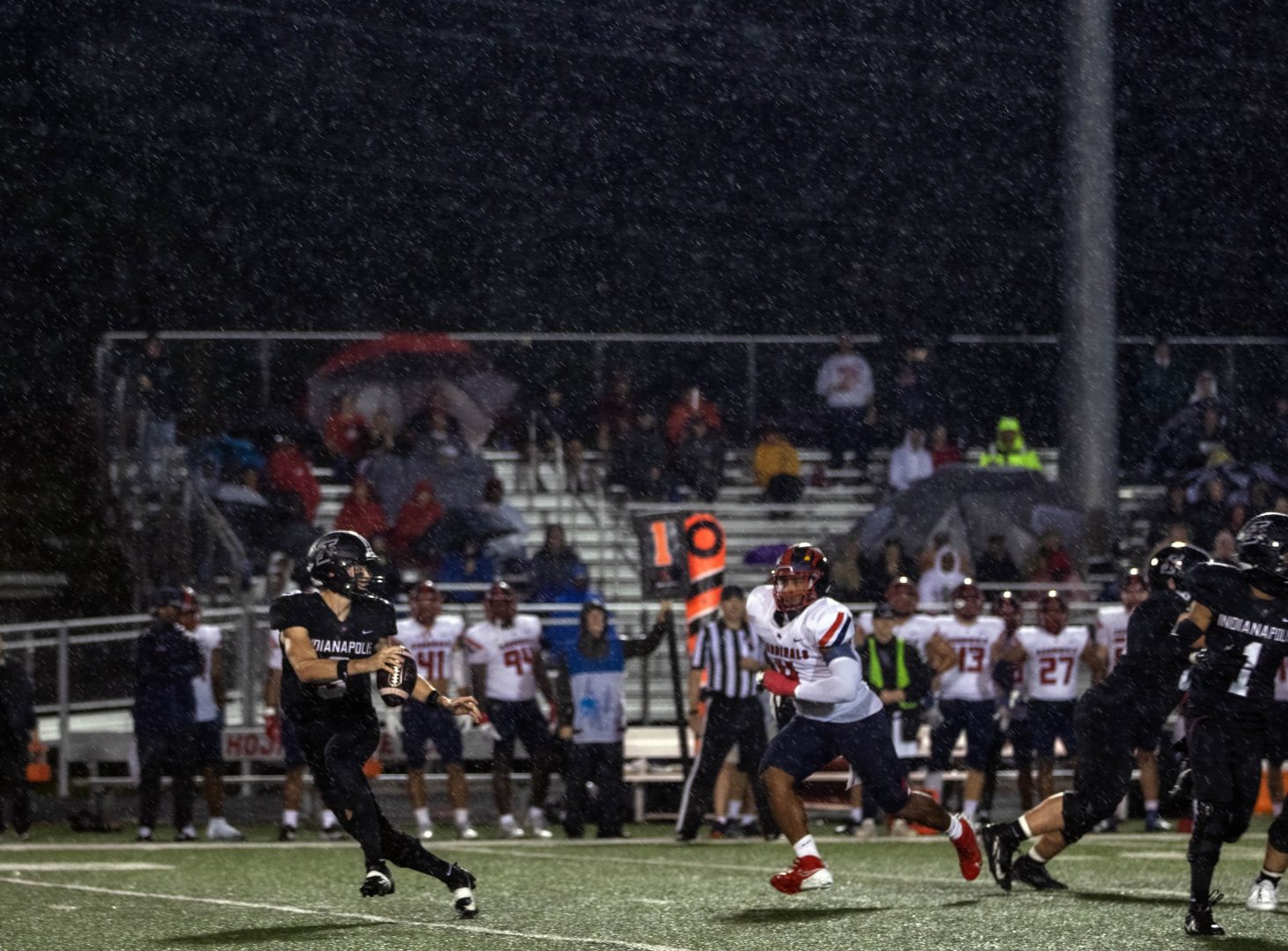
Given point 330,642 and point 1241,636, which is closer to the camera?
point 1241,636

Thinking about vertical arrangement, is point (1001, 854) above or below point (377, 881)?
below

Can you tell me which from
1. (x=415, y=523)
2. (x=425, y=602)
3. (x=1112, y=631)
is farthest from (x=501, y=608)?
(x=1112, y=631)

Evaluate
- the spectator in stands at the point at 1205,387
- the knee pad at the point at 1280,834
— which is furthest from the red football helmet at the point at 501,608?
the spectator in stands at the point at 1205,387

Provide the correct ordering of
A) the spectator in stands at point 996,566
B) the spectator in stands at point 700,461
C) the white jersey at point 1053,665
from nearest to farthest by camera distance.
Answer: the white jersey at point 1053,665, the spectator in stands at point 996,566, the spectator in stands at point 700,461

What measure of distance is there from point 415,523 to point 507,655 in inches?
141

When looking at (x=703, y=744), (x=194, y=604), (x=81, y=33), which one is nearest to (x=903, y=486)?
(x=703, y=744)

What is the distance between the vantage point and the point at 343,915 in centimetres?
927

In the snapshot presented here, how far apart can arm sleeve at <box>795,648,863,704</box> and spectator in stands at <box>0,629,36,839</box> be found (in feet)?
22.6

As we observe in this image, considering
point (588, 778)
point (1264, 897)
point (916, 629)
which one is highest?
point (916, 629)

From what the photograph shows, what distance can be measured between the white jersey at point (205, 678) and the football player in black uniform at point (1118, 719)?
6.31m

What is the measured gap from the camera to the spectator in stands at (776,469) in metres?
19.6

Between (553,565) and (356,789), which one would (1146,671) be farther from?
(553,565)

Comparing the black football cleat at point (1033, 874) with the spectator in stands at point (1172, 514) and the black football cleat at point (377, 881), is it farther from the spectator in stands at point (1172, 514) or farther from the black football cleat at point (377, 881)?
the spectator in stands at point (1172, 514)

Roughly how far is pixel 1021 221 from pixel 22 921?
1848 centimetres
